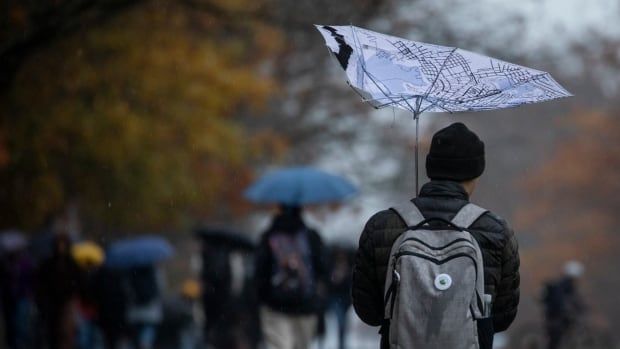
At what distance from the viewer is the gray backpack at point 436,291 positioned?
4.90m

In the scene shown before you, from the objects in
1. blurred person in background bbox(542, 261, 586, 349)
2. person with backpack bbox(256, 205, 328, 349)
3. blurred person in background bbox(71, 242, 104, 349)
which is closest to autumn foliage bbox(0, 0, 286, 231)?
blurred person in background bbox(71, 242, 104, 349)

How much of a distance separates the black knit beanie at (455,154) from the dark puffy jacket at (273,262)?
517 cm

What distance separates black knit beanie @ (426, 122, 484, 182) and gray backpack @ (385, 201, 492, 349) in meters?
0.31

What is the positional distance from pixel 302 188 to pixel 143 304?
407 centimetres

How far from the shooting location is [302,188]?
1277 cm

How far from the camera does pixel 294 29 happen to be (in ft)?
52.9

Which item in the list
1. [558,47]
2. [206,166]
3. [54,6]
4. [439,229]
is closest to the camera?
[439,229]

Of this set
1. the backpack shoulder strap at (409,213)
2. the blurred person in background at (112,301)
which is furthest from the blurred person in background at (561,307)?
the backpack shoulder strap at (409,213)

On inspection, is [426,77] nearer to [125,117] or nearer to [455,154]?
[455,154]

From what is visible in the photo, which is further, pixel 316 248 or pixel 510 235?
pixel 316 248

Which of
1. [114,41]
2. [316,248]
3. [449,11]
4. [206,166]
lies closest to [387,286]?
[316,248]

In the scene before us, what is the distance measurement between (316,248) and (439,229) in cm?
565

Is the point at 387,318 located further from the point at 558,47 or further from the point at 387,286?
the point at 558,47

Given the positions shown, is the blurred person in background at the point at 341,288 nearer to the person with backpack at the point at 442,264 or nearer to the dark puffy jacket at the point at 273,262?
the dark puffy jacket at the point at 273,262
